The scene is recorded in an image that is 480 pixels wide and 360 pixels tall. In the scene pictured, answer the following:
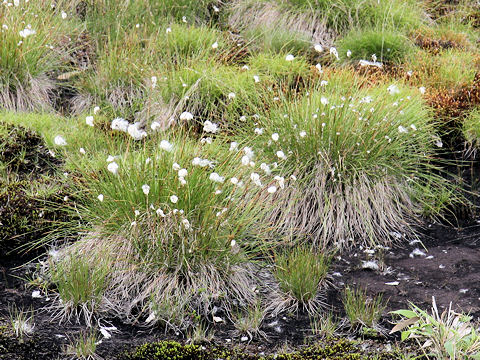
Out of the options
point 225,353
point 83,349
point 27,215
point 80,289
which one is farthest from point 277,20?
point 83,349

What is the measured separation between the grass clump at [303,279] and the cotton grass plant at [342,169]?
646 millimetres

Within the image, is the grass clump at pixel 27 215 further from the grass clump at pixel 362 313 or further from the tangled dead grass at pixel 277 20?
the tangled dead grass at pixel 277 20

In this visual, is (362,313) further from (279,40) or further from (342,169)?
(279,40)

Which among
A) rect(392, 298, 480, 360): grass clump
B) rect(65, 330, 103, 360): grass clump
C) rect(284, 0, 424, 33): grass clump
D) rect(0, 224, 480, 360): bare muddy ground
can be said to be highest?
rect(284, 0, 424, 33): grass clump

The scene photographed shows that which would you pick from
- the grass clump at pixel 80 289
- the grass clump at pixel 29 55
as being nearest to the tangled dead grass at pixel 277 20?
the grass clump at pixel 29 55

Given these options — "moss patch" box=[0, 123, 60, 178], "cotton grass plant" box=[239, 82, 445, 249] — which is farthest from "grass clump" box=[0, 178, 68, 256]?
"cotton grass plant" box=[239, 82, 445, 249]

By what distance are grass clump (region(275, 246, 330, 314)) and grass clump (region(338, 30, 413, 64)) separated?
381cm

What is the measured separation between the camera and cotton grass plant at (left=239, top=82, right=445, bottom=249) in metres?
5.15

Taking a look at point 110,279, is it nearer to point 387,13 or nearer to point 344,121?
point 344,121

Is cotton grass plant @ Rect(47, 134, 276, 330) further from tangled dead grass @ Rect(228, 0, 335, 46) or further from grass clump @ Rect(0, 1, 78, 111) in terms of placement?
tangled dead grass @ Rect(228, 0, 335, 46)

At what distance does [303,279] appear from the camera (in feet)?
13.9

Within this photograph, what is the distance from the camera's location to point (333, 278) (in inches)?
183

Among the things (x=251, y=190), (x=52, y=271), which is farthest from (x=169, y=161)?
(x=52, y=271)

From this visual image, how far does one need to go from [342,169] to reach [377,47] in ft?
9.40
